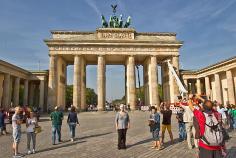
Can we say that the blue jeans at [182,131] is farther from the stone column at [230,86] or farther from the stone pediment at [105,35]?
the stone pediment at [105,35]

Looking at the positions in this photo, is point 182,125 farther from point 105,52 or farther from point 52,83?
point 52,83

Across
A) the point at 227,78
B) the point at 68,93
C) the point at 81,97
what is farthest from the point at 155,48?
the point at 68,93

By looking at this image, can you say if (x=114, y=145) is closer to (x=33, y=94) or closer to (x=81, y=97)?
(x=81, y=97)

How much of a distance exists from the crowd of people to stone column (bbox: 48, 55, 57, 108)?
27.8 m

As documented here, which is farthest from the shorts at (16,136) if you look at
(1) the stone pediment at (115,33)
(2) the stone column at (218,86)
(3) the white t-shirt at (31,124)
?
(2) the stone column at (218,86)

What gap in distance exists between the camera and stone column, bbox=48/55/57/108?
45531 millimetres

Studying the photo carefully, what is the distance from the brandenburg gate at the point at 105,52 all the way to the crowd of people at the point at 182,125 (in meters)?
28.8

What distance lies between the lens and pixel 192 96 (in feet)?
25.8

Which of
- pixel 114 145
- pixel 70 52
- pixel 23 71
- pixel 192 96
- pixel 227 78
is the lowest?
pixel 114 145

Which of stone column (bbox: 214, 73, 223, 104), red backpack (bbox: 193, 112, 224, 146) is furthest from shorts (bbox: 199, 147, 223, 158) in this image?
stone column (bbox: 214, 73, 223, 104)

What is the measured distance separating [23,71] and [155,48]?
91.2ft

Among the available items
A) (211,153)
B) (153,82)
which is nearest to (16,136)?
(211,153)

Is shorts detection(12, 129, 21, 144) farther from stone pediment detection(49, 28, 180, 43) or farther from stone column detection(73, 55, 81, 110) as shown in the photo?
stone pediment detection(49, 28, 180, 43)

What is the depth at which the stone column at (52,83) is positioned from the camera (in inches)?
Result: 1793
